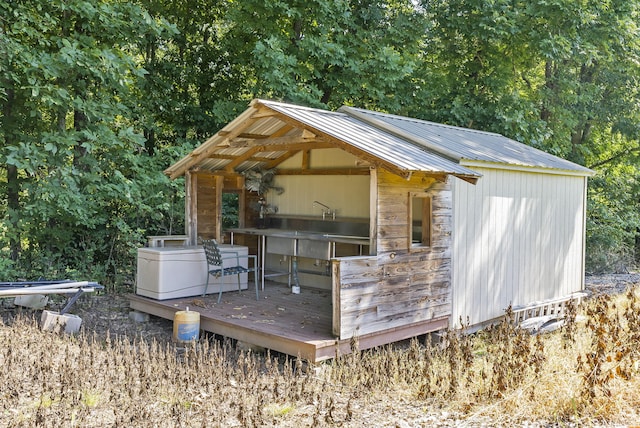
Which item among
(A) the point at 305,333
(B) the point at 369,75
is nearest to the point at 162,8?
(B) the point at 369,75

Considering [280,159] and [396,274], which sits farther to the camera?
[280,159]

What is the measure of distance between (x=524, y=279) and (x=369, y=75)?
5.58 m

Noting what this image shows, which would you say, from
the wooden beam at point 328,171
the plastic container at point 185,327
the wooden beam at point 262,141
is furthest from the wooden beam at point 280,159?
the plastic container at point 185,327

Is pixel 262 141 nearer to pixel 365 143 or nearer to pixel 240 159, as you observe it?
pixel 240 159

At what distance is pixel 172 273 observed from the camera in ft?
24.0

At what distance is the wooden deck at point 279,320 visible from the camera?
545cm

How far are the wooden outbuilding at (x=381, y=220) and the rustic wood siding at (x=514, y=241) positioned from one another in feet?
0.09

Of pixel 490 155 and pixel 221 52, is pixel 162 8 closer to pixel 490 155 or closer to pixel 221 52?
pixel 221 52

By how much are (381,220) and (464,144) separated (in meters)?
2.79

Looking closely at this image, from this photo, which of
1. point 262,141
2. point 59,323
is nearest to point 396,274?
point 262,141

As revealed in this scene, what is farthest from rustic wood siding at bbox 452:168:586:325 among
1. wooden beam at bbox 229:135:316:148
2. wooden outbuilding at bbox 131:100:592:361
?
wooden beam at bbox 229:135:316:148

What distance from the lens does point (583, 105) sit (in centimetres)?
1371

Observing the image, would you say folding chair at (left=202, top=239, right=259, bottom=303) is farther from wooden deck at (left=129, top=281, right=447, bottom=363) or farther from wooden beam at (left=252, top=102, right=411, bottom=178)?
wooden beam at (left=252, top=102, right=411, bottom=178)

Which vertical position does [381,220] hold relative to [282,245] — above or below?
above
